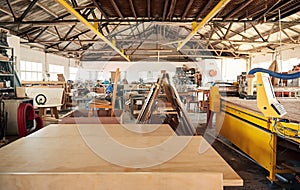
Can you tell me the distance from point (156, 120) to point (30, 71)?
8101 millimetres

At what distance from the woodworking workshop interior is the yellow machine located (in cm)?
1

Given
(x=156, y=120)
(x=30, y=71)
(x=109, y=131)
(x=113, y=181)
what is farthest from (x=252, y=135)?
(x=30, y=71)

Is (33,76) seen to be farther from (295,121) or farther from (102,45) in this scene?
(295,121)

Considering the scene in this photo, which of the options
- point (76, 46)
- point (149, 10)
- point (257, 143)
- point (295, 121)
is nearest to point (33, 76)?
point (76, 46)

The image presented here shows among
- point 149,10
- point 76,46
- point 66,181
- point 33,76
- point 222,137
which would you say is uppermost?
point 76,46

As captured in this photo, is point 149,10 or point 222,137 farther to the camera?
point 222,137

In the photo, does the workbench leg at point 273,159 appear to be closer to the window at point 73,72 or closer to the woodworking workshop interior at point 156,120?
the woodworking workshop interior at point 156,120

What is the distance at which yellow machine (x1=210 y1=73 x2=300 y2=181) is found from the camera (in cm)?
229

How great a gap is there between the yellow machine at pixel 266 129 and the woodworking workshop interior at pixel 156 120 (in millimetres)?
13

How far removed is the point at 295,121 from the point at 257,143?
1038 mm

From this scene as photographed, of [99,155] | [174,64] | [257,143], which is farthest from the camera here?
[174,64]

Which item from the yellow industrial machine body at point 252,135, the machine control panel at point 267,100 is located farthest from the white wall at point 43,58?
the machine control panel at point 267,100

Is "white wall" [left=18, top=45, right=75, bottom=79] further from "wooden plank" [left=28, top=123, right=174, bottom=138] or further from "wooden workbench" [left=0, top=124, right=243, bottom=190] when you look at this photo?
"wooden workbench" [left=0, top=124, right=243, bottom=190]

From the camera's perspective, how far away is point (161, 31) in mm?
14188
